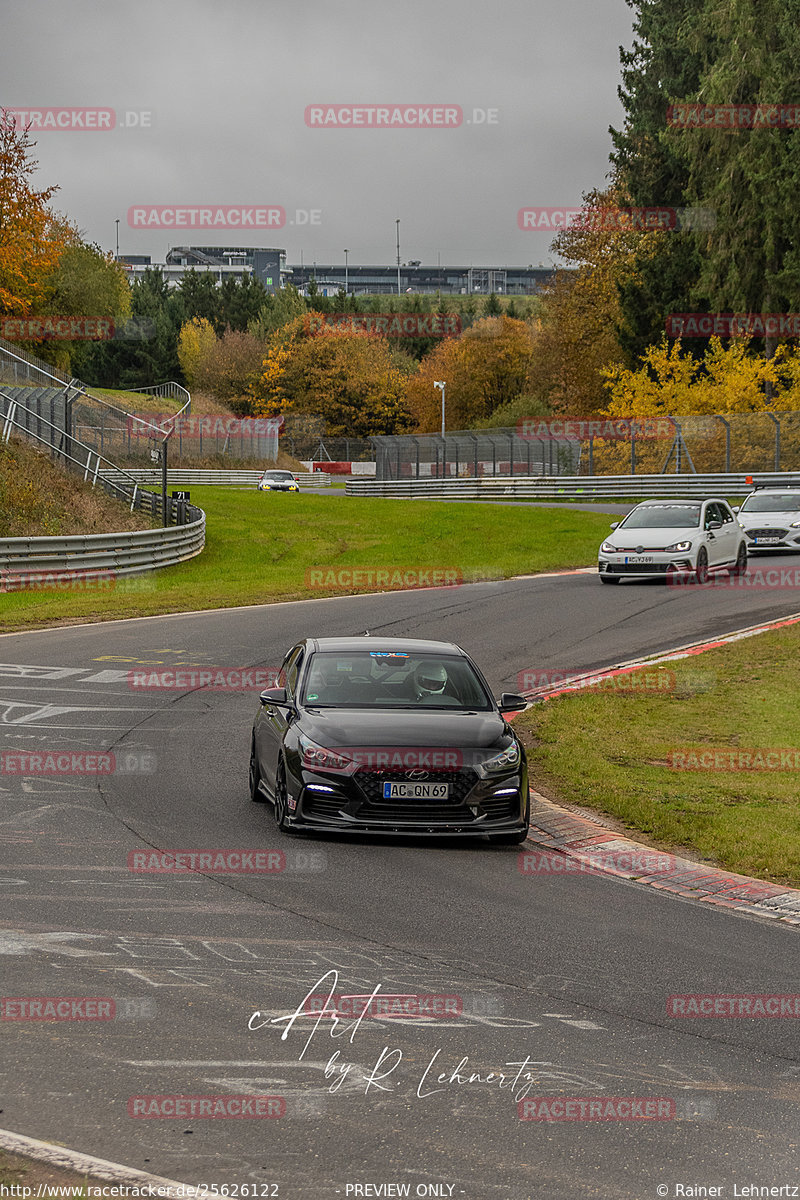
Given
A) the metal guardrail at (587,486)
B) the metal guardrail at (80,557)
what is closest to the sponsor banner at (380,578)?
the metal guardrail at (80,557)

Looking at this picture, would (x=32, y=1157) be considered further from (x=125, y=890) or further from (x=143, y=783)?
(x=143, y=783)

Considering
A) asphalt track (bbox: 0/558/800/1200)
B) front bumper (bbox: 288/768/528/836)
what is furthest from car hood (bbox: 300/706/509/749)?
asphalt track (bbox: 0/558/800/1200)

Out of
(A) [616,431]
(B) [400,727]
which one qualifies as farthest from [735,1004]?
(A) [616,431]

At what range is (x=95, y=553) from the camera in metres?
29.1

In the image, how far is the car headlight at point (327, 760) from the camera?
9547mm

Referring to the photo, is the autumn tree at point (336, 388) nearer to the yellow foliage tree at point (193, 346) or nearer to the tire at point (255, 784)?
the yellow foliage tree at point (193, 346)

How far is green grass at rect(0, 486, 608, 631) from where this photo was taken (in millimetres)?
26141

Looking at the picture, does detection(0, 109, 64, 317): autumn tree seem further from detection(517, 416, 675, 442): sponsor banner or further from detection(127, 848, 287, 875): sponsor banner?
detection(127, 848, 287, 875): sponsor banner

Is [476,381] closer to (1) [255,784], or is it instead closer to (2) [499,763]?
(1) [255,784]

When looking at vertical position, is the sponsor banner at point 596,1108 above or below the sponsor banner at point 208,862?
above

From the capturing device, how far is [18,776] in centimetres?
1154

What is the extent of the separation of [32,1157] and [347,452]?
100251 mm

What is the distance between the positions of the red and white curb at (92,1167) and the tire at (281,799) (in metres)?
5.29

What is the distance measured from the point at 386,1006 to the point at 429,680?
4887mm
